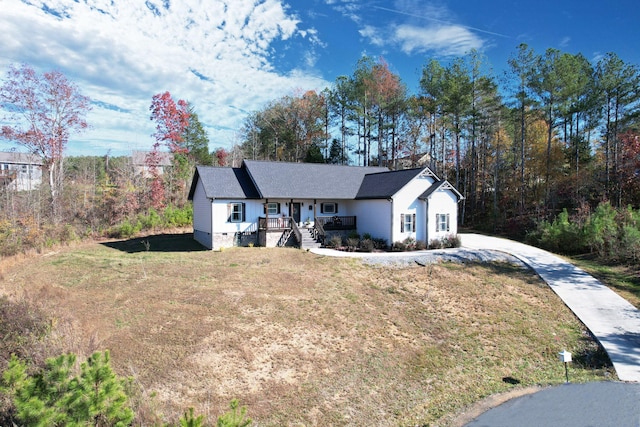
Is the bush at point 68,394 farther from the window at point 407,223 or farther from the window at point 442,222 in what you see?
the window at point 442,222

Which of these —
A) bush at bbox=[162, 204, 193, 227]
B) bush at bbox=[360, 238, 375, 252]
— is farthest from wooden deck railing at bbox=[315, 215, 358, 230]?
bush at bbox=[162, 204, 193, 227]

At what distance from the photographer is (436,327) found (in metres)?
11.8

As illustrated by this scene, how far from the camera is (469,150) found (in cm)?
3944

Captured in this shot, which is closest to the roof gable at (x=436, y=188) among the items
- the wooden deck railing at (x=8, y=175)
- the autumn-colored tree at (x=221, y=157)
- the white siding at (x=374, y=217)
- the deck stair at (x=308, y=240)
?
the white siding at (x=374, y=217)

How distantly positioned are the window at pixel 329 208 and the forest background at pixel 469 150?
13470 mm

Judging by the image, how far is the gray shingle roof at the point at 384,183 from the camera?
71.8 feet

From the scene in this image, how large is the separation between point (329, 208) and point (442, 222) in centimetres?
732

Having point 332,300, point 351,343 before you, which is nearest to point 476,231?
point 332,300

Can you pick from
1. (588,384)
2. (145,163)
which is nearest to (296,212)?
(588,384)

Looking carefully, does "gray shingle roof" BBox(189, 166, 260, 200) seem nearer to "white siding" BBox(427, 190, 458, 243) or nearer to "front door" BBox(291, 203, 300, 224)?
"front door" BBox(291, 203, 300, 224)

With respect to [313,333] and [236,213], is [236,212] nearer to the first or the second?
[236,213]

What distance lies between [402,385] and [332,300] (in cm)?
452

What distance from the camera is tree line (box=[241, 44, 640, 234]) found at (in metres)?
27.7

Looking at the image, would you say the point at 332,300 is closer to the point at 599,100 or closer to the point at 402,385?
the point at 402,385
